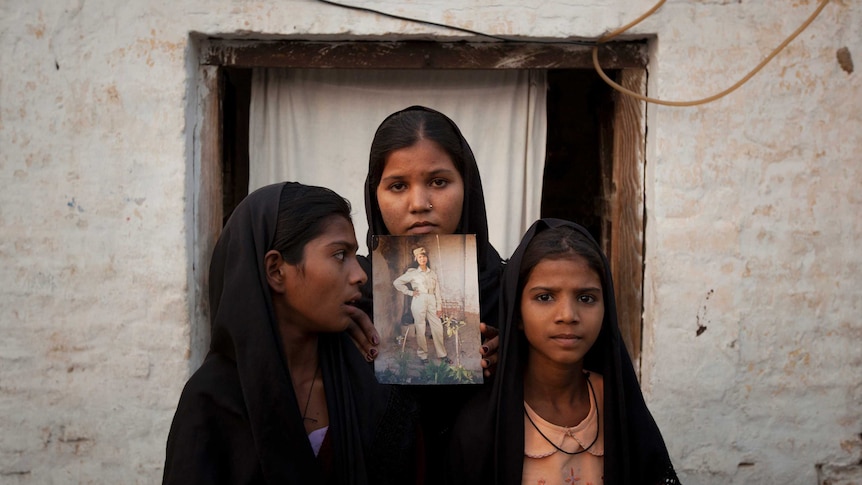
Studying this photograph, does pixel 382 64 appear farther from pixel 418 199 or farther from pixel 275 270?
pixel 275 270

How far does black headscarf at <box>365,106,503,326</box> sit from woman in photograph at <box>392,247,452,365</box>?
14.9 inches

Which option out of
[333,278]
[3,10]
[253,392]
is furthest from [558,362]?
[3,10]

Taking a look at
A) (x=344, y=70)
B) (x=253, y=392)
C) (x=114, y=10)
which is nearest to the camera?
(x=253, y=392)

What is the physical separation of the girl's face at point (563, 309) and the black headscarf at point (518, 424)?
0.05 meters

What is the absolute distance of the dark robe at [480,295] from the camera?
100 inches

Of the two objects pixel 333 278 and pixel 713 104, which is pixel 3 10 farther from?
pixel 713 104

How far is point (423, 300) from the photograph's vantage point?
2469mm

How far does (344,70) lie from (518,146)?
0.97 m

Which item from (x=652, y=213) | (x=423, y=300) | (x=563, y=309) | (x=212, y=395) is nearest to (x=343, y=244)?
(x=423, y=300)

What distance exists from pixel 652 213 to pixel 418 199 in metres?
1.49

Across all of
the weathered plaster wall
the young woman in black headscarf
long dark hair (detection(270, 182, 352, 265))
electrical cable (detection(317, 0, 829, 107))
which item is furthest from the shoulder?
electrical cable (detection(317, 0, 829, 107))

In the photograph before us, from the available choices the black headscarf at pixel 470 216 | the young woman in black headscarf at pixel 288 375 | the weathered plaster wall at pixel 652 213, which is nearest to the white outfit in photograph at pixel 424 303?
the young woman in black headscarf at pixel 288 375

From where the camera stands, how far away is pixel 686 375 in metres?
3.72

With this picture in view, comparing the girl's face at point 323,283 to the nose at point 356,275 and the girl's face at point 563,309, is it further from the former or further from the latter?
the girl's face at point 563,309
